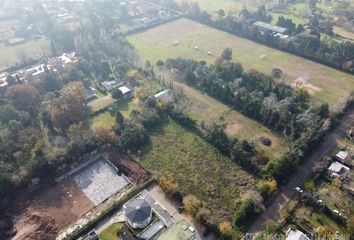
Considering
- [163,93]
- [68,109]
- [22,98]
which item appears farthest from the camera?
[163,93]

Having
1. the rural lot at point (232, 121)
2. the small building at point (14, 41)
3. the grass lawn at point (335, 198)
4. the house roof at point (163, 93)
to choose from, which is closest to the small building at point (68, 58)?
the small building at point (14, 41)

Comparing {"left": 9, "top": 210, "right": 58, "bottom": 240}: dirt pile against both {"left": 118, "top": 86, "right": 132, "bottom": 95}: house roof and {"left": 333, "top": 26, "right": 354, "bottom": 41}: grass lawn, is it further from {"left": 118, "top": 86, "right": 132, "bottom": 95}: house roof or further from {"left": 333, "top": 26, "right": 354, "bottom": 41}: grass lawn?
{"left": 333, "top": 26, "right": 354, "bottom": 41}: grass lawn

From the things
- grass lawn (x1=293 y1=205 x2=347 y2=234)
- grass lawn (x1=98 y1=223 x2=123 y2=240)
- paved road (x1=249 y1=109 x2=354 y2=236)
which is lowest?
grass lawn (x1=98 y1=223 x2=123 y2=240)

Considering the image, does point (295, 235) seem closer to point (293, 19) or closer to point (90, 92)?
point (90, 92)

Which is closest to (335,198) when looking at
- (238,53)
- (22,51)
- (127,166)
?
(127,166)

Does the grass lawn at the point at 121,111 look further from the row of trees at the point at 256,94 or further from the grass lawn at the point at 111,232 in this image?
the grass lawn at the point at 111,232

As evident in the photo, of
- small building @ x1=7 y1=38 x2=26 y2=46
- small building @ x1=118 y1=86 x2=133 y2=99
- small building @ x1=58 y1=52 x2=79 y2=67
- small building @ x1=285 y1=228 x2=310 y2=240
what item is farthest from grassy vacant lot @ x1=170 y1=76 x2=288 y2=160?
small building @ x1=7 y1=38 x2=26 y2=46
